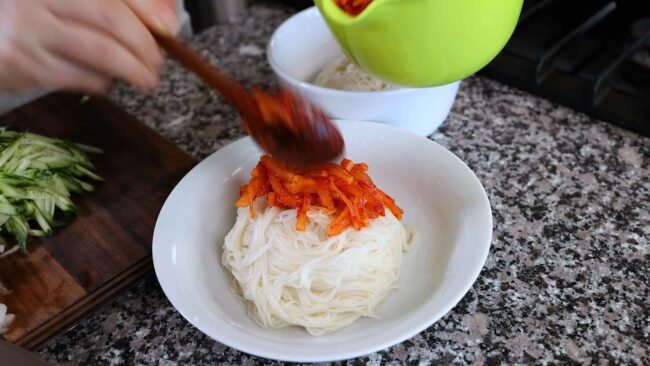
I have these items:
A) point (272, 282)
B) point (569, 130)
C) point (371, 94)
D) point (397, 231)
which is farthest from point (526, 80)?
point (272, 282)

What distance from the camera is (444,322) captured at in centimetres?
96

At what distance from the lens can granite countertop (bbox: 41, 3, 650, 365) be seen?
3.04 feet

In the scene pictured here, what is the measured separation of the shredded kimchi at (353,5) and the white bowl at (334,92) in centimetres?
25

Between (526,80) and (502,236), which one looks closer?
(502,236)

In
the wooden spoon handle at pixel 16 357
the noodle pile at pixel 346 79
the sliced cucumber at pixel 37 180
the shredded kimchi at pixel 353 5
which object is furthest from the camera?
the noodle pile at pixel 346 79

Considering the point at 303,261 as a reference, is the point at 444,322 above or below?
below

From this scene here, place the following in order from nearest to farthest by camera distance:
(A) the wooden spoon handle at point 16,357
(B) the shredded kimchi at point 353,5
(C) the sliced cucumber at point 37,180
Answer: (A) the wooden spoon handle at point 16,357, (B) the shredded kimchi at point 353,5, (C) the sliced cucumber at point 37,180

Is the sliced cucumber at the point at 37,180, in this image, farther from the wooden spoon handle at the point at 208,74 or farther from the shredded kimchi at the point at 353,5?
the shredded kimchi at the point at 353,5

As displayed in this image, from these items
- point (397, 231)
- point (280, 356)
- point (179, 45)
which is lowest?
point (397, 231)

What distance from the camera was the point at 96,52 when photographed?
0.87 metres

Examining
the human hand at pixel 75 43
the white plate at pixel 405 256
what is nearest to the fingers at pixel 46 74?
the human hand at pixel 75 43

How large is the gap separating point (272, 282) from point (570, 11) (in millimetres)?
1134

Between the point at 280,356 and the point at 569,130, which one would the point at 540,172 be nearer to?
the point at 569,130

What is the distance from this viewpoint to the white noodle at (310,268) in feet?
3.12
